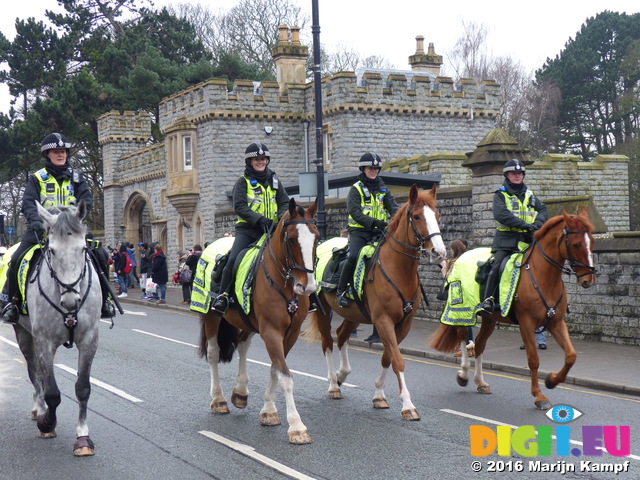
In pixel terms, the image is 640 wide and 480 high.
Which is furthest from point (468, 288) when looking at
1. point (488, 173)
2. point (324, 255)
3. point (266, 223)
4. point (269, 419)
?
point (488, 173)

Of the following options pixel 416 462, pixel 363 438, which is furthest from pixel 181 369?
pixel 416 462

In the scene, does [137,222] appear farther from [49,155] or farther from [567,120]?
[49,155]

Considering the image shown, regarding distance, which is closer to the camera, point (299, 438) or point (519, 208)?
point (299, 438)

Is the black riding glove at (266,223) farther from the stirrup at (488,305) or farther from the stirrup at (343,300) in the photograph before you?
the stirrup at (488,305)

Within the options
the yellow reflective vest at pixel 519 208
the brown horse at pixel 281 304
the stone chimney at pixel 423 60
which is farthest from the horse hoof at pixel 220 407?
the stone chimney at pixel 423 60

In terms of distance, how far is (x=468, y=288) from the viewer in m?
11.5

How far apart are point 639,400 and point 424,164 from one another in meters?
16.8

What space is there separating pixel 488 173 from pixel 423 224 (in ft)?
32.4

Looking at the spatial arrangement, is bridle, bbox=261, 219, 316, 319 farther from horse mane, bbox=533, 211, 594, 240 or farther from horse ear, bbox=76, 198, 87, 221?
horse mane, bbox=533, 211, 594, 240

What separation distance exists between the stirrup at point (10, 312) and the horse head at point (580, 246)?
6.16 m

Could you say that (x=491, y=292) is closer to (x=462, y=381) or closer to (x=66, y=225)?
(x=462, y=381)

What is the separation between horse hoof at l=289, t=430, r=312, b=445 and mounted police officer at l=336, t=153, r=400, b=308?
2.83 metres

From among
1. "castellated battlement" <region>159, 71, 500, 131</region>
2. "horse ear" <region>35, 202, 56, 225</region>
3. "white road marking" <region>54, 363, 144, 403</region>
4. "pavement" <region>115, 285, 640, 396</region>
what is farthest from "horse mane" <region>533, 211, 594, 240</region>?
"castellated battlement" <region>159, 71, 500, 131</region>

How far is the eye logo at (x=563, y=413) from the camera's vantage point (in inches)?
367
